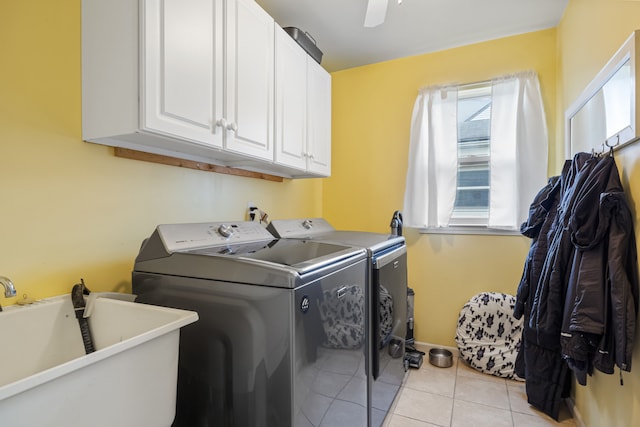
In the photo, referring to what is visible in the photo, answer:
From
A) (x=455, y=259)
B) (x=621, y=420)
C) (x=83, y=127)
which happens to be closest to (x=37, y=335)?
(x=83, y=127)

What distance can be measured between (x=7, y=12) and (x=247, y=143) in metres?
0.91

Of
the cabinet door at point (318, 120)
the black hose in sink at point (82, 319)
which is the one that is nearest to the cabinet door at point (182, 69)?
the black hose in sink at point (82, 319)

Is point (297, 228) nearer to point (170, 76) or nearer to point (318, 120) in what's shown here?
point (318, 120)

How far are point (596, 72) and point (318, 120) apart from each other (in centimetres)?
157

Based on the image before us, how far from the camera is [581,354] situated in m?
1.34

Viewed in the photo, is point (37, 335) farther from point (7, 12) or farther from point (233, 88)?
point (233, 88)

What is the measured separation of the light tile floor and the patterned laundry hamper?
9 cm

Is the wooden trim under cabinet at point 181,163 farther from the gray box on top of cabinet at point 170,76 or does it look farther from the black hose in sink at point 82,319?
the black hose in sink at point 82,319

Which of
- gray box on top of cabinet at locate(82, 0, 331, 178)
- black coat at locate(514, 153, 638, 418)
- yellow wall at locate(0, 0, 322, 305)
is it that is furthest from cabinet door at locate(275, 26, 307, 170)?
black coat at locate(514, 153, 638, 418)

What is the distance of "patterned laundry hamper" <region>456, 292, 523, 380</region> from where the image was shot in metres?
2.34

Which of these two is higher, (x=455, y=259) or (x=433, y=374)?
(x=455, y=259)

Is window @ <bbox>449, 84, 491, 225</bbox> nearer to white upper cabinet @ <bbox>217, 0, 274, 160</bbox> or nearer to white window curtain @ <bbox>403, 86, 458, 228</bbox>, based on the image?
white window curtain @ <bbox>403, 86, 458, 228</bbox>

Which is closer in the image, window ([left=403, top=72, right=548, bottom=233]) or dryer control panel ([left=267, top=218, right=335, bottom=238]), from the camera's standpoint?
dryer control panel ([left=267, top=218, right=335, bottom=238])

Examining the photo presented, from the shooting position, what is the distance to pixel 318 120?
2338 mm
